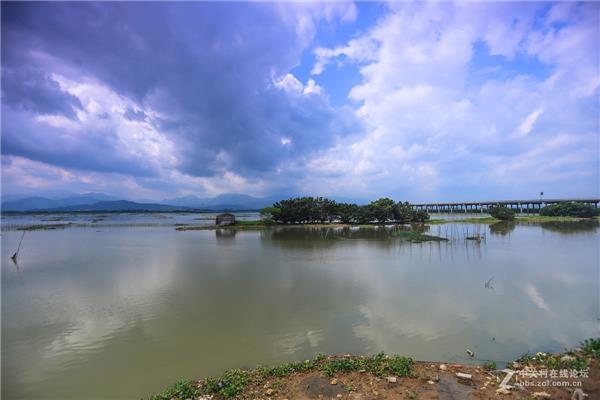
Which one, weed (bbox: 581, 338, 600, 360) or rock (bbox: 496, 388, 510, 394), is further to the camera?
weed (bbox: 581, 338, 600, 360)

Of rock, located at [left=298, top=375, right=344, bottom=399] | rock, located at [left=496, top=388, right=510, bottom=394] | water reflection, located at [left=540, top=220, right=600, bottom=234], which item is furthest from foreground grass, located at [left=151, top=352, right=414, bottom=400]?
water reflection, located at [left=540, top=220, right=600, bottom=234]

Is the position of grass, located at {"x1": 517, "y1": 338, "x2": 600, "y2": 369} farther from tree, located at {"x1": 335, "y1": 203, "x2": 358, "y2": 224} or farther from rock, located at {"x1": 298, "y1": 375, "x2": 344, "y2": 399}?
tree, located at {"x1": 335, "y1": 203, "x2": 358, "y2": 224}

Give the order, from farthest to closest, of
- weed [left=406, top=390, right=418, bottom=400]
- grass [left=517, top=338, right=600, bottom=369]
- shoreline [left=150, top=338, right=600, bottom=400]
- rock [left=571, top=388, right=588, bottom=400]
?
grass [left=517, top=338, right=600, bottom=369] < shoreline [left=150, top=338, right=600, bottom=400] < weed [left=406, top=390, right=418, bottom=400] < rock [left=571, top=388, right=588, bottom=400]

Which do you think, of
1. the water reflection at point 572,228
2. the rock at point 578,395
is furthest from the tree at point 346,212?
the rock at point 578,395

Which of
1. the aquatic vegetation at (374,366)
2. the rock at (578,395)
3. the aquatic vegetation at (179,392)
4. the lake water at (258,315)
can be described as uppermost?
the rock at (578,395)

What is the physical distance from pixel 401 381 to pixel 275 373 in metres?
2.28

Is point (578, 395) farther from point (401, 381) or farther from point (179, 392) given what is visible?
point (179, 392)

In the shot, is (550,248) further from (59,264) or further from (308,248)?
(59,264)

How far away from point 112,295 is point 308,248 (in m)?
15.1

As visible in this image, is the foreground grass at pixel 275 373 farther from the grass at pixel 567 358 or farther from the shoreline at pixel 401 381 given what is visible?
the grass at pixel 567 358

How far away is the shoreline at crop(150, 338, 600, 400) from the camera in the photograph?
477cm

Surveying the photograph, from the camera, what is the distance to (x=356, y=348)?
7090 millimetres

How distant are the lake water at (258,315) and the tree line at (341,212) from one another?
3135 centimetres

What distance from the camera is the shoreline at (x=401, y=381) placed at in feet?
15.6
